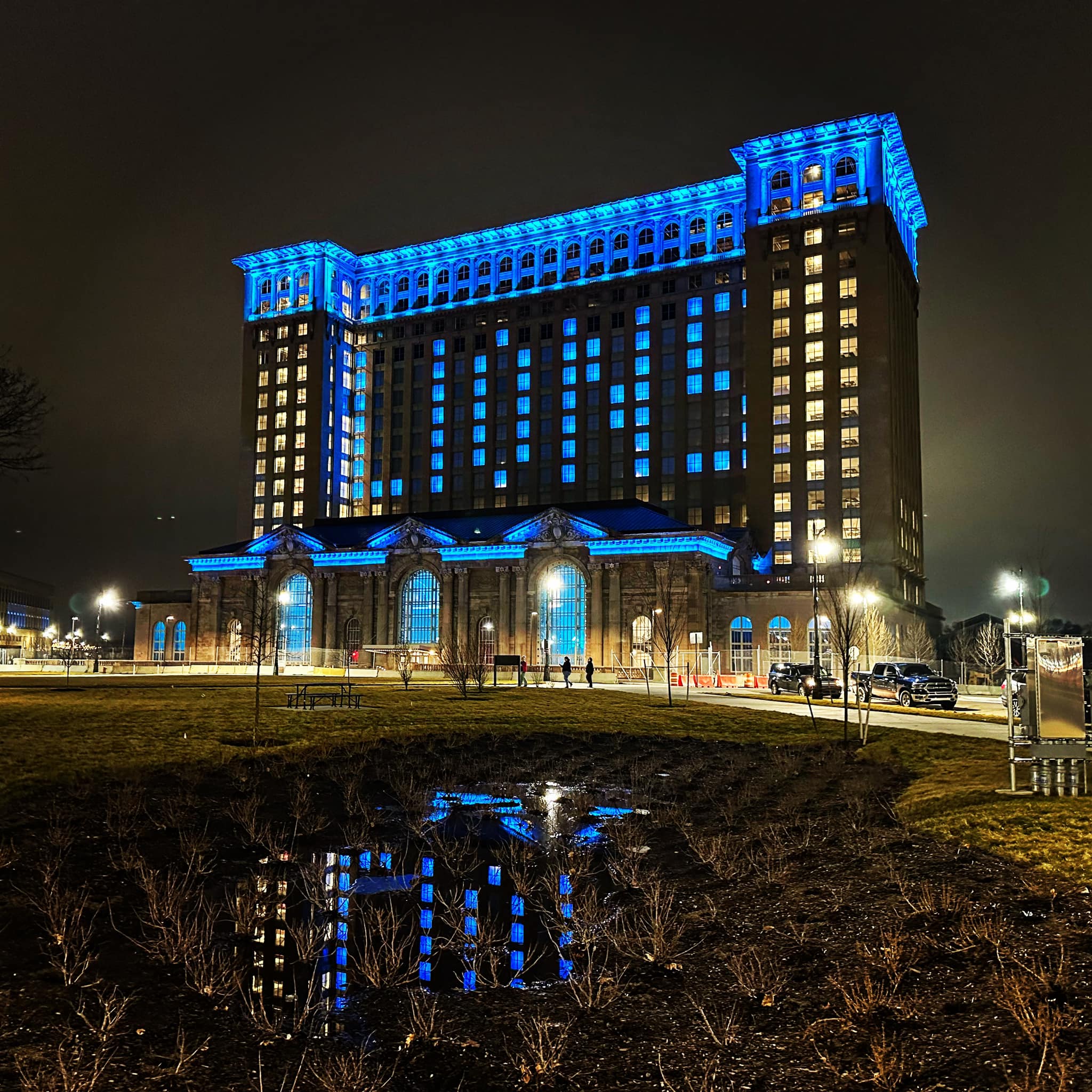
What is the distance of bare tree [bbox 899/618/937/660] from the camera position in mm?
93250

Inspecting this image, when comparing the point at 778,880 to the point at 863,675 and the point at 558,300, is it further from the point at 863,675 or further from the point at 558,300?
the point at 558,300

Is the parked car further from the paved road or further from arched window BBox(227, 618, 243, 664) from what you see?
arched window BBox(227, 618, 243, 664)

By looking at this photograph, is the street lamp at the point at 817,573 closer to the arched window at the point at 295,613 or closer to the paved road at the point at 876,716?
the paved road at the point at 876,716

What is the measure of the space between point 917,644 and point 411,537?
160 feet

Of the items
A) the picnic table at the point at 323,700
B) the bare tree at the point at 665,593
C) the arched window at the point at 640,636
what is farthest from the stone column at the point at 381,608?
the picnic table at the point at 323,700

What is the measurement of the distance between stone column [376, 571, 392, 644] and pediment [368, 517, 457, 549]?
3049mm

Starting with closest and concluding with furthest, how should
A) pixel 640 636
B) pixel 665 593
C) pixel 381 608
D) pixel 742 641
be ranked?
pixel 665 593 < pixel 742 641 < pixel 640 636 < pixel 381 608

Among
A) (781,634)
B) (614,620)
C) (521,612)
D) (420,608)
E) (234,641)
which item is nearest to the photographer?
(781,634)

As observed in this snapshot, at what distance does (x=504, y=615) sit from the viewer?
9781 cm

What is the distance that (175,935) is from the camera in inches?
453

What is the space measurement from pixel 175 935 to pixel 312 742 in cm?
1704

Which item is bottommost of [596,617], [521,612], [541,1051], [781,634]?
[541,1051]

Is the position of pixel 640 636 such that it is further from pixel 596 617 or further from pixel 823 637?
pixel 823 637

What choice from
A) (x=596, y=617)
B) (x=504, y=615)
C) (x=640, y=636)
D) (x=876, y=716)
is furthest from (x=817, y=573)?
(x=876, y=716)
